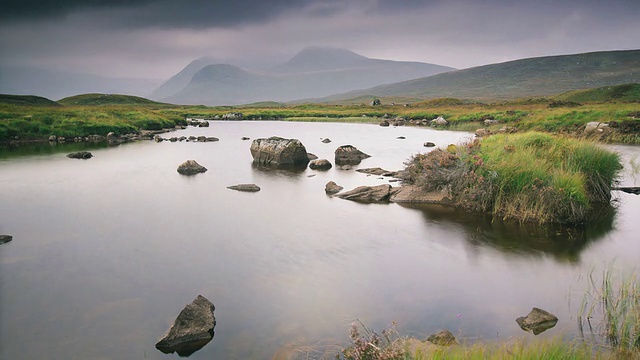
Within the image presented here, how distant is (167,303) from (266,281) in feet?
7.62

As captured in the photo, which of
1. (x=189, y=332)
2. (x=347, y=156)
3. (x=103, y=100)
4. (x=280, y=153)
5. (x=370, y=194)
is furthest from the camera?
(x=103, y=100)

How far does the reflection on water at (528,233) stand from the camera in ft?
42.1

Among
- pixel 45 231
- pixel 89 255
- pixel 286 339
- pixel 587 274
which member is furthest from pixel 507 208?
pixel 45 231

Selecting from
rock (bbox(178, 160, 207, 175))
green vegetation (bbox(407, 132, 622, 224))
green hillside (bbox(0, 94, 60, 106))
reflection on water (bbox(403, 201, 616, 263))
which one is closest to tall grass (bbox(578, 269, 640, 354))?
reflection on water (bbox(403, 201, 616, 263))

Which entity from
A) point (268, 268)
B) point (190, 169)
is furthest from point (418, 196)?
point (190, 169)

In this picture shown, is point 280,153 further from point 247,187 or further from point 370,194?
point 370,194

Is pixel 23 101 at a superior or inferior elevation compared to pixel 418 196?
superior

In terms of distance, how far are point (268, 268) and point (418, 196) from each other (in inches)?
358

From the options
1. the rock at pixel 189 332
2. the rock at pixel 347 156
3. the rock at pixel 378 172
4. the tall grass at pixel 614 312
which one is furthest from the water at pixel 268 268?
the rock at pixel 347 156

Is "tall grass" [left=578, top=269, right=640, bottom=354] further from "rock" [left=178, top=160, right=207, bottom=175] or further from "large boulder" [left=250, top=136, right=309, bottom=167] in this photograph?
"rock" [left=178, top=160, right=207, bottom=175]

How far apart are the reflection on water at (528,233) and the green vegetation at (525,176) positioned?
1.63 feet

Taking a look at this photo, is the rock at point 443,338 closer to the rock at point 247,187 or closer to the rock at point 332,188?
the rock at point 332,188

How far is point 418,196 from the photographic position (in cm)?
1881

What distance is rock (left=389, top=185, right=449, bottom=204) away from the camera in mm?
18375
